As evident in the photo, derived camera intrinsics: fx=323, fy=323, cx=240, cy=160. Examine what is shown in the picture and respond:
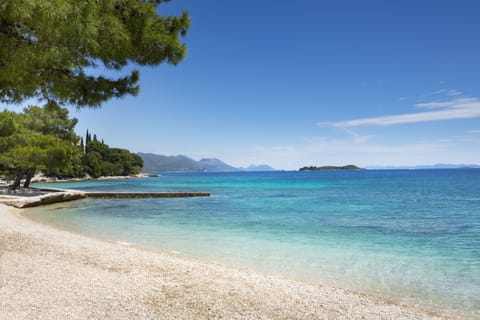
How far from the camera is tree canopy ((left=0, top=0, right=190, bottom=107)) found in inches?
153

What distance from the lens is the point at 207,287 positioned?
550 centimetres

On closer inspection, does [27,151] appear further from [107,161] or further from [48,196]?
[107,161]

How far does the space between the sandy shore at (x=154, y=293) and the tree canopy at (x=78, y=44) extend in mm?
3100

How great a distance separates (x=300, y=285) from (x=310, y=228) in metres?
7.95

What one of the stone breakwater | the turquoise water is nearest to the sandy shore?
the turquoise water

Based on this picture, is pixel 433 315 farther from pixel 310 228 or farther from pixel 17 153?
pixel 17 153

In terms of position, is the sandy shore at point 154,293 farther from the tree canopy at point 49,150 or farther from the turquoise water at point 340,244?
the tree canopy at point 49,150

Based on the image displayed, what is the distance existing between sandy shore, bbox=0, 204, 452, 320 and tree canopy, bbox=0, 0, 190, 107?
3.10m

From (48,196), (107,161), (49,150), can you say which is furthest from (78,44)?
(107,161)

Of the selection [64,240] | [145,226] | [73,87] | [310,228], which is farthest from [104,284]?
[310,228]

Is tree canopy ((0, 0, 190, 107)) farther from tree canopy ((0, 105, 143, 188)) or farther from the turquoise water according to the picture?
the turquoise water

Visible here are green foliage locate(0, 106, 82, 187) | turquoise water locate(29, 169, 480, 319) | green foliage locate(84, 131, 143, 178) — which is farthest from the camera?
green foliage locate(84, 131, 143, 178)

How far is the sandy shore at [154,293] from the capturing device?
4.26 metres

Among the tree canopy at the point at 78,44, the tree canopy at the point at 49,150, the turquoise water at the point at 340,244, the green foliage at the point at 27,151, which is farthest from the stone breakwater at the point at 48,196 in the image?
the tree canopy at the point at 78,44
